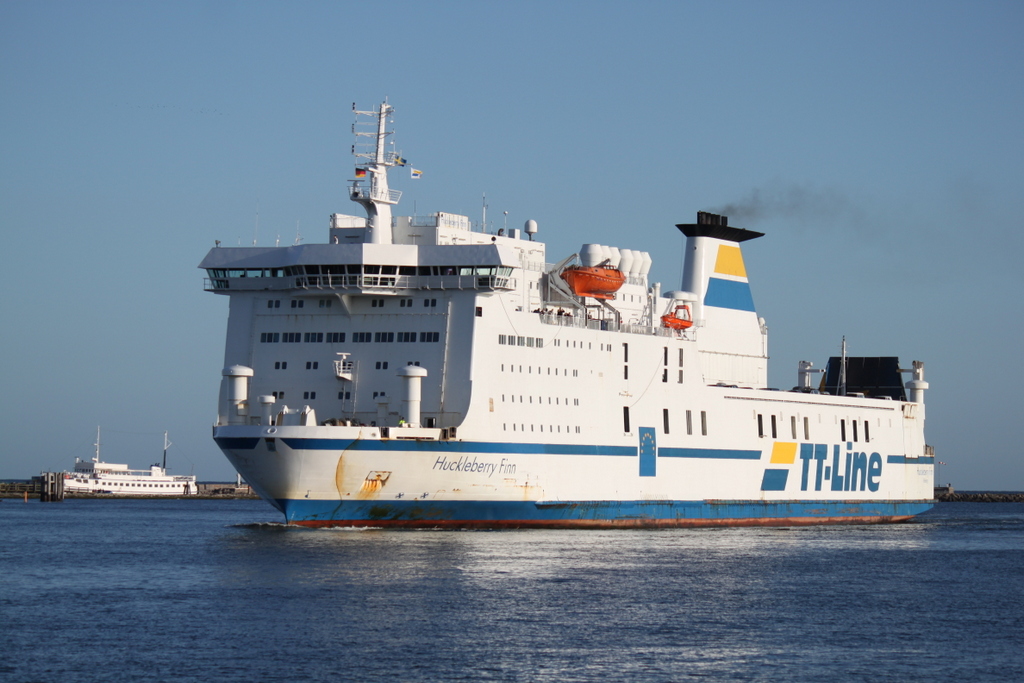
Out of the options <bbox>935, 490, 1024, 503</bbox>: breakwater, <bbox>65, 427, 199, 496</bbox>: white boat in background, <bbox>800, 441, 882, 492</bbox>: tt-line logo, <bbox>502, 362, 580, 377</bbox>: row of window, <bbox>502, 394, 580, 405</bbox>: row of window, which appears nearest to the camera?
<bbox>502, 394, 580, 405</bbox>: row of window

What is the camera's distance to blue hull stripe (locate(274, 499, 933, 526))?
37156 millimetres

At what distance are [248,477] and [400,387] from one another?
4969 mm

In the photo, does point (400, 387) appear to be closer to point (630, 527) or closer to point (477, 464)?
point (477, 464)

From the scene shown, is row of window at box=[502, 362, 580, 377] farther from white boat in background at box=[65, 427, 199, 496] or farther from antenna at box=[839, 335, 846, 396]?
white boat in background at box=[65, 427, 199, 496]

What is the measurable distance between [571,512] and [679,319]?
31.5 ft

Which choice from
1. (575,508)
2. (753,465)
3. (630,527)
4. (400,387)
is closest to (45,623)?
(400,387)

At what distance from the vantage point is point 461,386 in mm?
38812

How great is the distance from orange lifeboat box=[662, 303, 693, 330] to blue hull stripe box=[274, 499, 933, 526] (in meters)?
6.19

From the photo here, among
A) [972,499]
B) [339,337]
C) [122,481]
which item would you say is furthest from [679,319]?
[972,499]

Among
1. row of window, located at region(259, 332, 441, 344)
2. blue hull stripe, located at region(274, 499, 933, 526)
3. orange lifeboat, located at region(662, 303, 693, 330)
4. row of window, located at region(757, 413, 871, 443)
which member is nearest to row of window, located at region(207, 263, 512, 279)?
row of window, located at region(259, 332, 441, 344)

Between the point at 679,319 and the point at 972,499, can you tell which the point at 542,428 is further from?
the point at 972,499

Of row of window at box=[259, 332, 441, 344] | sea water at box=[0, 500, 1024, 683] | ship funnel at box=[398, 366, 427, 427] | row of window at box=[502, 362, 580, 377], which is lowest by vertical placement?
sea water at box=[0, 500, 1024, 683]

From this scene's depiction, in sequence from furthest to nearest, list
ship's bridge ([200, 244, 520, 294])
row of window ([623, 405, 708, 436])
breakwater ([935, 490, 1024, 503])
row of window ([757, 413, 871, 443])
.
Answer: breakwater ([935, 490, 1024, 503]) < row of window ([757, 413, 871, 443]) < row of window ([623, 405, 708, 436]) < ship's bridge ([200, 244, 520, 294])

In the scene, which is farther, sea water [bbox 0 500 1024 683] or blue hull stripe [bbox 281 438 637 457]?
blue hull stripe [bbox 281 438 637 457]
